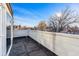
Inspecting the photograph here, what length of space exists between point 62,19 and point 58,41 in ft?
1.41

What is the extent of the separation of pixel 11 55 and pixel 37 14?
0.94 metres

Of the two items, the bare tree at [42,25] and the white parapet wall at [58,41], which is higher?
the bare tree at [42,25]

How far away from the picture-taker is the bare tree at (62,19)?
307 cm

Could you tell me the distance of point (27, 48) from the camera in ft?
10.5

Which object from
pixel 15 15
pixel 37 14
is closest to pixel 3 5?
pixel 15 15

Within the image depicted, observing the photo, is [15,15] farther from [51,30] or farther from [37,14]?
[51,30]

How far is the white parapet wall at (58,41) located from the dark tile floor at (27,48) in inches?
3.4

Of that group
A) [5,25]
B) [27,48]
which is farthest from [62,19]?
[5,25]

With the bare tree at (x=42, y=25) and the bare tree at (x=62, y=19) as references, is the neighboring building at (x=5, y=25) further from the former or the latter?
the bare tree at (x=62, y=19)

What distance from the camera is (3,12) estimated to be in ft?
9.70

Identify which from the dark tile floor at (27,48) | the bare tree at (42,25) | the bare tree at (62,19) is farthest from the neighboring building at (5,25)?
the bare tree at (62,19)

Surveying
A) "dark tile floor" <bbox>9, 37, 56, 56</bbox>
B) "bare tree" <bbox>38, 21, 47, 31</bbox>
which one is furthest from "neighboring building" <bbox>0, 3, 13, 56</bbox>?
"bare tree" <bbox>38, 21, 47, 31</bbox>

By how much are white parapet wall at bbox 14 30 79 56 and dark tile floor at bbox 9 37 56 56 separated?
9cm

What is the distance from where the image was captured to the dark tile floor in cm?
316
